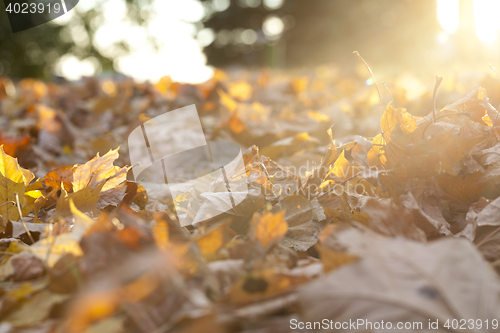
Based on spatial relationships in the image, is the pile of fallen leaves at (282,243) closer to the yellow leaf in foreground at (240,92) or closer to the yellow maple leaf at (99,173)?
the yellow maple leaf at (99,173)

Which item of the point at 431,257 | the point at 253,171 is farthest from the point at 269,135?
the point at 431,257

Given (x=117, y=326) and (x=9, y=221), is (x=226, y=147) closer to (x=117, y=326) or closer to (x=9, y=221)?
(x=9, y=221)

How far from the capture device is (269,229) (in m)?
0.64

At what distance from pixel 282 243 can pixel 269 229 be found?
20 cm

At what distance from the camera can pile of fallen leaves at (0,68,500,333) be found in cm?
48

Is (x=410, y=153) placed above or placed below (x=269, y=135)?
above

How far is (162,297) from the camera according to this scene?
0.50m

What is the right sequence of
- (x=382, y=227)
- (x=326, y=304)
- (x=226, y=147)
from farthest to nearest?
1. (x=226, y=147)
2. (x=382, y=227)
3. (x=326, y=304)

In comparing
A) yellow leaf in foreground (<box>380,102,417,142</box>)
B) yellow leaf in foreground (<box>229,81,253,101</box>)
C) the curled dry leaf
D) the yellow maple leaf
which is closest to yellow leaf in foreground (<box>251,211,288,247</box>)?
the curled dry leaf

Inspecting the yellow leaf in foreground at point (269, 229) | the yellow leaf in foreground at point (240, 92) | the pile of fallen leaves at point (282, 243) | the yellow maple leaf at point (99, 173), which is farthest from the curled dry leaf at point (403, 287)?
the yellow leaf in foreground at point (240, 92)

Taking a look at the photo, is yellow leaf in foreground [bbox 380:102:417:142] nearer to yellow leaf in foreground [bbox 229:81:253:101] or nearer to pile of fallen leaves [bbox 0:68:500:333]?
pile of fallen leaves [bbox 0:68:500:333]

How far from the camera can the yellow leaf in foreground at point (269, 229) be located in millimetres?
631

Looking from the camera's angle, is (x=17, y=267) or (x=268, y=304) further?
(x=17, y=267)

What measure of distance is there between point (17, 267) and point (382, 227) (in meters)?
0.66
